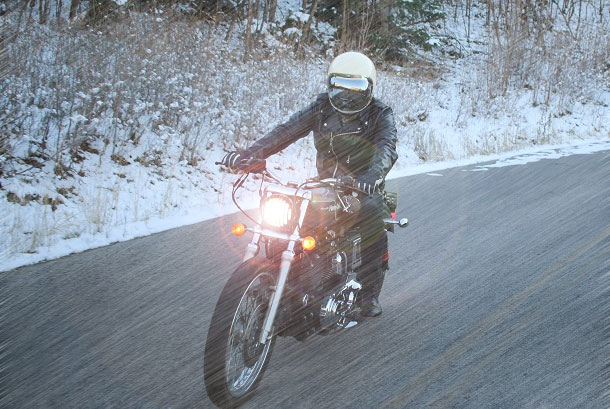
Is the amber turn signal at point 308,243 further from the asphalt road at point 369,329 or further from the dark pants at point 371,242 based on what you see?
the dark pants at point 371,242

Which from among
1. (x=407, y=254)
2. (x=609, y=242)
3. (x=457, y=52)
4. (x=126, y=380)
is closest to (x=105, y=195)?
(x=407, y=254)

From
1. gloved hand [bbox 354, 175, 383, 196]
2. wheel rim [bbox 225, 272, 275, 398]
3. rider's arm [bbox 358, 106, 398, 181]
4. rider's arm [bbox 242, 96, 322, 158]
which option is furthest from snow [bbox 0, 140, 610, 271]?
gloved hand [bbox 354, 175, 383, 196]

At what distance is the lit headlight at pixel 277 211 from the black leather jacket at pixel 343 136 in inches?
35.7

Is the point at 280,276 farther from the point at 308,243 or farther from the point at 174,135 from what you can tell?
the point at 174,135

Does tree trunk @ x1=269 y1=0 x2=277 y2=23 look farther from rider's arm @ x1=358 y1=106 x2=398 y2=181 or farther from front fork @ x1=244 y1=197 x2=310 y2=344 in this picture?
front fork @ x1=244 y1=197 x2=310 y2=344

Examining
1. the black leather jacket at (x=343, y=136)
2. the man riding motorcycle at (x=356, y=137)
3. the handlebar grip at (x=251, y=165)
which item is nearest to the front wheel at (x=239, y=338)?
the handlebar grip at (x=251, y=165)

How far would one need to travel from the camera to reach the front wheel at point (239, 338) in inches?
124

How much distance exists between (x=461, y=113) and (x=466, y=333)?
17.1 metres

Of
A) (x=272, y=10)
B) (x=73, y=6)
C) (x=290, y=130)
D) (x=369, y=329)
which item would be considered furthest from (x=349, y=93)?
(x=272, y=10)

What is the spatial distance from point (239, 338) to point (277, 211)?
0.73 metres

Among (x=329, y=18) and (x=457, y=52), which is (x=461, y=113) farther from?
(x=457, y=52)

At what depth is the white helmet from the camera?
430cm

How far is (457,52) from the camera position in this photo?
2917cm

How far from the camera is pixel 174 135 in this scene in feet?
34.0
